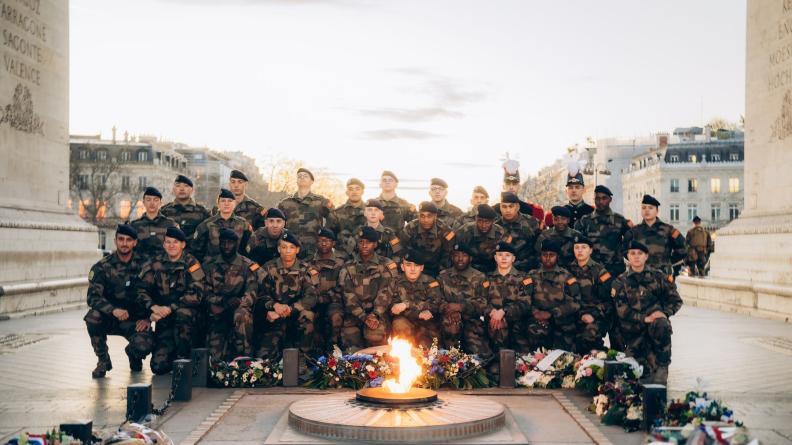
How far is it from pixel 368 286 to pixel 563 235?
3.04 metres

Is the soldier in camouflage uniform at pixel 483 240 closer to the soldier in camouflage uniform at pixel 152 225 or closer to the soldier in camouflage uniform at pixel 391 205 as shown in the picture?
the soldier in camouflage uniform at pixel 391 205

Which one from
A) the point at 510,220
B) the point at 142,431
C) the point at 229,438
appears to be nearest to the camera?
the point at 142,431

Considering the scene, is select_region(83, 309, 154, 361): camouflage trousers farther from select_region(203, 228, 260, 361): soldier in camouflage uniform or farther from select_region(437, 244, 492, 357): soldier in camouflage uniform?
select_region(437, 244, 492, 357): soldier in camouflage uniform

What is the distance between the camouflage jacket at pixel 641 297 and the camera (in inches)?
439

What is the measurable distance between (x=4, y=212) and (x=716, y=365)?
13951 millimetres

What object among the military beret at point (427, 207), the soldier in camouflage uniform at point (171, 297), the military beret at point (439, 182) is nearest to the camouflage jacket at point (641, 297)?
the military beret at point (427, 207)

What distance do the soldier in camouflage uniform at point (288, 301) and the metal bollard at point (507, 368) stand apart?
2581mm

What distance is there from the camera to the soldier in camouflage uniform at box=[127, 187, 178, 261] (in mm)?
12531

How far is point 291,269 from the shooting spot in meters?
11.6

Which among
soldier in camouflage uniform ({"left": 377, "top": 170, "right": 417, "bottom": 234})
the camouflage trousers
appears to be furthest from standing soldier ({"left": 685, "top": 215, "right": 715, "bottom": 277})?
the camouflage trousers

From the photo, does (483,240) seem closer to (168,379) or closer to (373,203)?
(373,203)

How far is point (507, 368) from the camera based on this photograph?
10547 millimetres

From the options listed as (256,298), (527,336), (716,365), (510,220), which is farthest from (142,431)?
(716,365)

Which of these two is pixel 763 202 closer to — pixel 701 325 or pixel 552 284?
pixel 701 325
